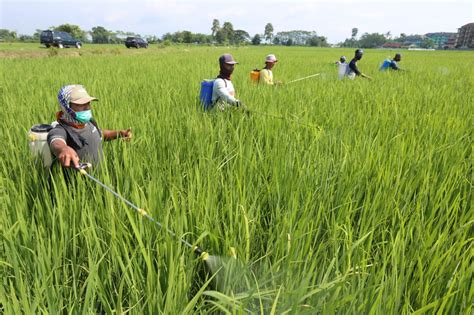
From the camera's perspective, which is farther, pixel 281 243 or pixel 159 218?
pixel 159 218

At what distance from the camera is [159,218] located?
1045 mm

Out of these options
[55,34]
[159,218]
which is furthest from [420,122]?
[55,34]

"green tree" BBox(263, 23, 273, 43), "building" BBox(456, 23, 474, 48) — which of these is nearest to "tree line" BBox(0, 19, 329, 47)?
"green tree" BBox(263, 23, 273, 43)

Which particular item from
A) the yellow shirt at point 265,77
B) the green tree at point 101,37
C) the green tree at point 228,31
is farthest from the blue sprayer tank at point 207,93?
the green tree at point 228,31

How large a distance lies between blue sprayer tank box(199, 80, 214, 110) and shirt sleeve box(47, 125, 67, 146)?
1.54m

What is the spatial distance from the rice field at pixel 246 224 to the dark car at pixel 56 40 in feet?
66.6

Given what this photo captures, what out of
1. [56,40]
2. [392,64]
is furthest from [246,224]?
[56,40]

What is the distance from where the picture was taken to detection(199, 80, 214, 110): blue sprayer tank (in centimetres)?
271

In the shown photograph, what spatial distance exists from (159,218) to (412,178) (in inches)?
44.2

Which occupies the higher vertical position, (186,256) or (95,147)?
(95,147)

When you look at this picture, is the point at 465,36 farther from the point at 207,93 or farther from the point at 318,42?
the point at 207,93

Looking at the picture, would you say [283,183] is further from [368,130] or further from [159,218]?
[368,130]

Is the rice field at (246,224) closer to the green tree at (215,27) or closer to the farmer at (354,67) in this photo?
the farmer at (354,67)

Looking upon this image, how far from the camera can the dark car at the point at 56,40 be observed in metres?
18.8
